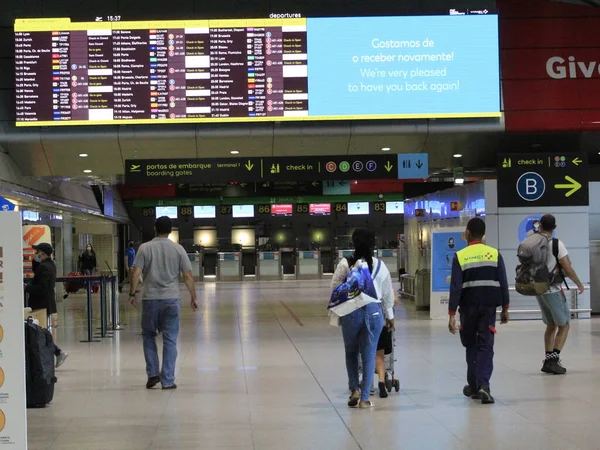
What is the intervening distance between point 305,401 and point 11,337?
3659 mm

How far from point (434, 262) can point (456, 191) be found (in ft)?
5.53

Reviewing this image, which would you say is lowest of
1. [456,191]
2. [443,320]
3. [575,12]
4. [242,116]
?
[443,320]

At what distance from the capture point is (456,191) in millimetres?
17234

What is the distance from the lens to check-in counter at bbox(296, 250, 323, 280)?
123 feet

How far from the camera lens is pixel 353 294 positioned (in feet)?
23.7

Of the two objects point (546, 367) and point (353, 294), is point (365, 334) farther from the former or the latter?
point (546, 367)

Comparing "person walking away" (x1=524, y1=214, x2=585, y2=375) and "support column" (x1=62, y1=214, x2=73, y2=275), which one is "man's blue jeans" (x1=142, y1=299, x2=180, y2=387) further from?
"support column" (x1=62, y1=214, x2=73, y2=275)

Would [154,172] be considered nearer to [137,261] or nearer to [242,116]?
[242,116]

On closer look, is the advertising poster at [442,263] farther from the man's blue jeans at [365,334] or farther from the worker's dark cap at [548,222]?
the man's blue jeans at [365,334]

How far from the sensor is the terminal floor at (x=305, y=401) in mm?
6195

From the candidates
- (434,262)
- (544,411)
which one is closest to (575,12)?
(434,262)

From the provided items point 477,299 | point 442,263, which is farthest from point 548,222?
point 442,263

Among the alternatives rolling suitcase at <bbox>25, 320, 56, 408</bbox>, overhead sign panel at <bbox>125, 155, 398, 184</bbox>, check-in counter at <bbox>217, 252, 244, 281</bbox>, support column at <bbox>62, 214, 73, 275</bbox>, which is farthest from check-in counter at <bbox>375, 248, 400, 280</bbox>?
rolling suitcase at <bbox>25, 320, 56, 408</bbox>

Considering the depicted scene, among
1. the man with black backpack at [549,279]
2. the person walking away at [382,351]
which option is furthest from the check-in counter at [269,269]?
the person walking away at [382,351]
